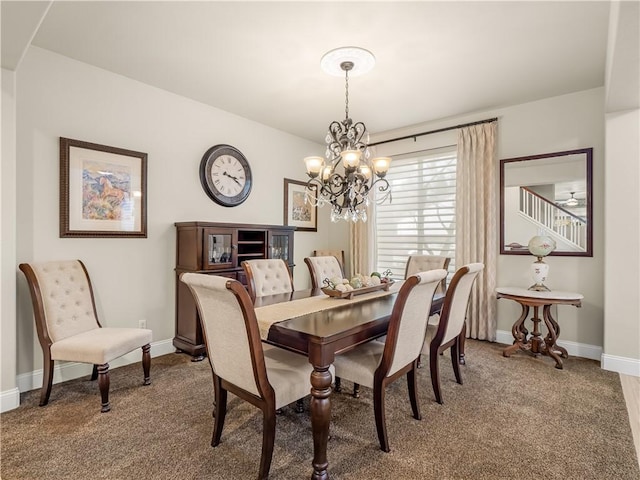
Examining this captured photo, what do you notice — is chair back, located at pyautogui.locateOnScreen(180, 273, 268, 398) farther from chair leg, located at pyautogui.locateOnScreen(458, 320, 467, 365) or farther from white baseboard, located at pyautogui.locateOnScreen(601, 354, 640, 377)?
white baseboard, located at pyautogui.locateOnScreen(601, 354, 640, 377)

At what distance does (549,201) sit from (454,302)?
2112 mm

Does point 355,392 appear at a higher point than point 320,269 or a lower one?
lower

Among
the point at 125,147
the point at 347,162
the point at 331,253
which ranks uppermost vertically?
the point at 125,147

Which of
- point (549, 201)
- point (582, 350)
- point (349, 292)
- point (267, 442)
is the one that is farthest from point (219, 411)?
point (549, 201)

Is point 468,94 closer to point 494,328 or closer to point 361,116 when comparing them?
point 361,116

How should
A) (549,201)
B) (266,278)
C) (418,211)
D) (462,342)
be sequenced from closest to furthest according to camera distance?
(266,278), (462,342), (549,201), (418,211)

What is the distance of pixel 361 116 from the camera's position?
4238 millimetres

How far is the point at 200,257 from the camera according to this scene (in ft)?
10.9

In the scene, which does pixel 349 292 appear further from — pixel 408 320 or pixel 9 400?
pixel 9 400

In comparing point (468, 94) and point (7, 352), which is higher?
point (468, 94)

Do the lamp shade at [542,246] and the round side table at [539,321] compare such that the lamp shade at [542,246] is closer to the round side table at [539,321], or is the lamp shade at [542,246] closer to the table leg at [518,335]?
the round side table at [539,321]

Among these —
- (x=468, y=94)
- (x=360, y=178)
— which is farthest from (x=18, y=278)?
(x=468, y=94)

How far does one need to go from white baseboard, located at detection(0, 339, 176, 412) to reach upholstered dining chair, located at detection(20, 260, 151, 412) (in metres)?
0.18

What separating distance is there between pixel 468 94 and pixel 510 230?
1.60 m
